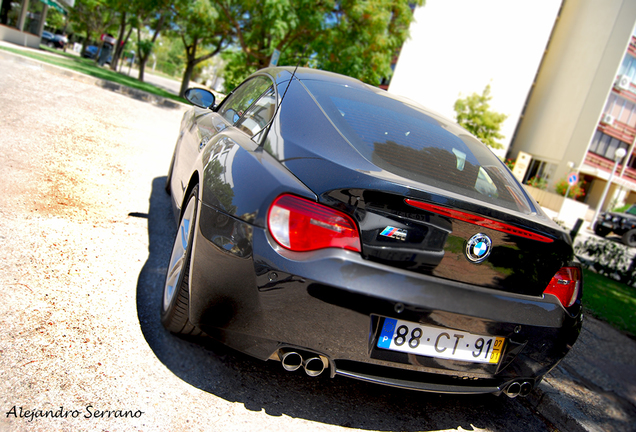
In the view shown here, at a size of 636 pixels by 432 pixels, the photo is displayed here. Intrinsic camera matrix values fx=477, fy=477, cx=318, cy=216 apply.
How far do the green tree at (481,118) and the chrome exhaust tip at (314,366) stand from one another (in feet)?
104

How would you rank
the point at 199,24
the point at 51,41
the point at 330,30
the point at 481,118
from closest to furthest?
the point at 330,30, the point at 199,24, the point at 481,118, the point at 51,41

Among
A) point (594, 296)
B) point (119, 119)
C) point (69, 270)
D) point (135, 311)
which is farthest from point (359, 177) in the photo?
point (119, 119)

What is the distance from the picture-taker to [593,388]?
3451mm

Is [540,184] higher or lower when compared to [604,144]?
lower

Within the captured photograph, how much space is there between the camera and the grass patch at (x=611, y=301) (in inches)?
216

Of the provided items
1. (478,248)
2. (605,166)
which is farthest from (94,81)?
(605,166)

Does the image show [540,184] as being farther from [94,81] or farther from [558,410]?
[558,410]

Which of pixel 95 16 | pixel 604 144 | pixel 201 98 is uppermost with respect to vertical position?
pixel 604 144

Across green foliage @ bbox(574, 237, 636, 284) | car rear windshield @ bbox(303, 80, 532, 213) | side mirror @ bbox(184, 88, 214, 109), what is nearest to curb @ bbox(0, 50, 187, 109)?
side mirror @ bbox(184, 88, 214, 109)

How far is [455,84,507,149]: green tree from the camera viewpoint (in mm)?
31891

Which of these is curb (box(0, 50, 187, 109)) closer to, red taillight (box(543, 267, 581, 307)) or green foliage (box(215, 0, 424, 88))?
green foliage (box(215, 0, 424, 88))

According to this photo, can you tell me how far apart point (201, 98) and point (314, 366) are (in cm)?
267

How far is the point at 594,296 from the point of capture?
635cm

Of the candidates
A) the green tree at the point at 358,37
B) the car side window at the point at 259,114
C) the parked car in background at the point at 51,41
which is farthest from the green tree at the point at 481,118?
the parked car in background at the point at 51,41
